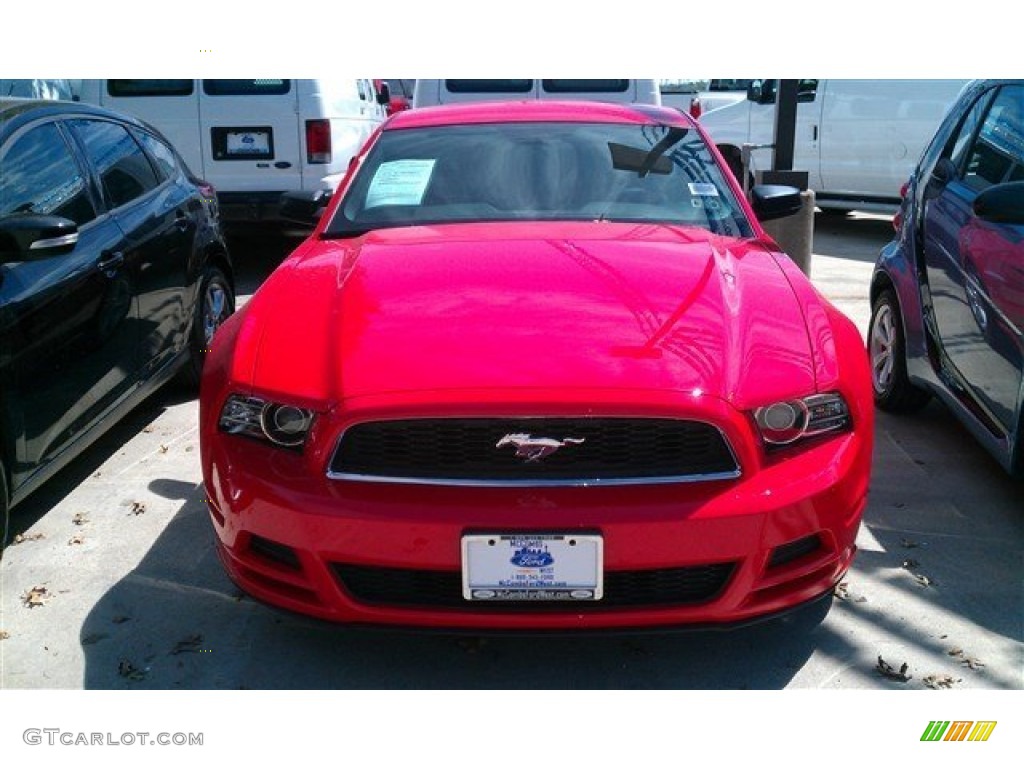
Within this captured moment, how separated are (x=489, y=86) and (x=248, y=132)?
2.71 metres

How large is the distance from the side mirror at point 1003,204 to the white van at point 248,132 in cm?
571

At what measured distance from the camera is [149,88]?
849 centimetres

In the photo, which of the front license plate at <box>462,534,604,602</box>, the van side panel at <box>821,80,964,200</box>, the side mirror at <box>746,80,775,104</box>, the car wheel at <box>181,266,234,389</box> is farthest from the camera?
the side mirror at <box>746,80,775,104</box>

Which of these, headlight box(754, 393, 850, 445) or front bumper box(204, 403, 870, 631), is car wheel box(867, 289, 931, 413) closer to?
headlight box(754, 393, 850, 445)

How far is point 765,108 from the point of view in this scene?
487 inches

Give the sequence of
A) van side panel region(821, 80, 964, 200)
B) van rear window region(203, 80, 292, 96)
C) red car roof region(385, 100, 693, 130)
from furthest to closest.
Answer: van side panel region(821, 80, 964, 200), van rear window region(203, 80, 292, 96), red car roof region(385, 100, 693, 130)

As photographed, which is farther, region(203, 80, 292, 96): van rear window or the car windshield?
region(203, 80, 292, 96): van rear window

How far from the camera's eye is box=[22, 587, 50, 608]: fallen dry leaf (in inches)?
133

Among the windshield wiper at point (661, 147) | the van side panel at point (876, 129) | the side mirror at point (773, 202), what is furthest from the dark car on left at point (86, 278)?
the van side panel at point (876, 129)

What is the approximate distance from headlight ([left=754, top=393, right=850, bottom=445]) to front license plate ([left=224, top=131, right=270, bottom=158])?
6.59 m

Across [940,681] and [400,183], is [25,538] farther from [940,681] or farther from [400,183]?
[940,681]

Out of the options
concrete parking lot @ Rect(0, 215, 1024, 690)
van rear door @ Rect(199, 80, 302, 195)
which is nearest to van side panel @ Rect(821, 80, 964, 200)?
van rear door @ Rect(199, 80, 302, 195)
